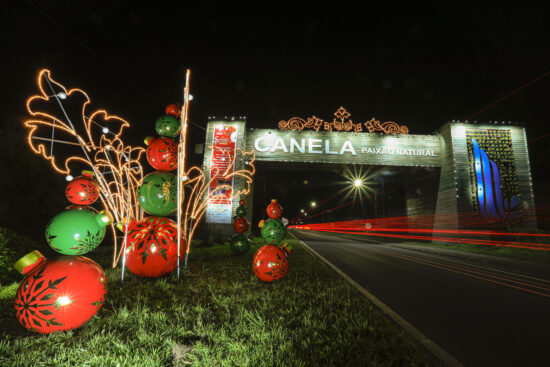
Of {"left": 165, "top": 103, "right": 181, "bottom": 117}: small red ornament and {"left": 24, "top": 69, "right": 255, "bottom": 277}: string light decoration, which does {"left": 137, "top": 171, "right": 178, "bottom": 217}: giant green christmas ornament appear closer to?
{"left": 24, "top": 69, "right": 255, "bottom": 277}: string light decoration

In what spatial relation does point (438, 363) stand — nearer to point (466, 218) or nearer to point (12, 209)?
point (12, 209)

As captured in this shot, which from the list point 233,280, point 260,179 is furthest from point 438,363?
point 260,179

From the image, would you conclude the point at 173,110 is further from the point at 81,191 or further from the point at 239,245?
the point at 239,245

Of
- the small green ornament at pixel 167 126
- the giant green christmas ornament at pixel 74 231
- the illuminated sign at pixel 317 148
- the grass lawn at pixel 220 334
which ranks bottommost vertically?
the grass lawn at pixel 220 334

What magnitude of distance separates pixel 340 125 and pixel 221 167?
9858 mm

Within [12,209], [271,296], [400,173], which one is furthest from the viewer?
[400,173]

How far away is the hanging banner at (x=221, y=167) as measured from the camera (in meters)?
17.7

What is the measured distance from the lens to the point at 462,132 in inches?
696

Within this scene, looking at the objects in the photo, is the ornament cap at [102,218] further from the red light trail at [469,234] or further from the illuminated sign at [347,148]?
the red light trail at [469,234]

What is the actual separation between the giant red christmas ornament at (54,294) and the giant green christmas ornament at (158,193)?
6.38 feet

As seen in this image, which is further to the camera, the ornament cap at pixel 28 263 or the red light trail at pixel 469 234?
the red light trail at pixel 469 234

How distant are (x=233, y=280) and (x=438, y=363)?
4.04 metres

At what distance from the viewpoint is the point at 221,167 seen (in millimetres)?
18266

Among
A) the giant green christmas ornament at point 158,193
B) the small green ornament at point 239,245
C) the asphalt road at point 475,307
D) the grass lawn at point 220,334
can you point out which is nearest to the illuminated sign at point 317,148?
the small green ornament at point 239,245
